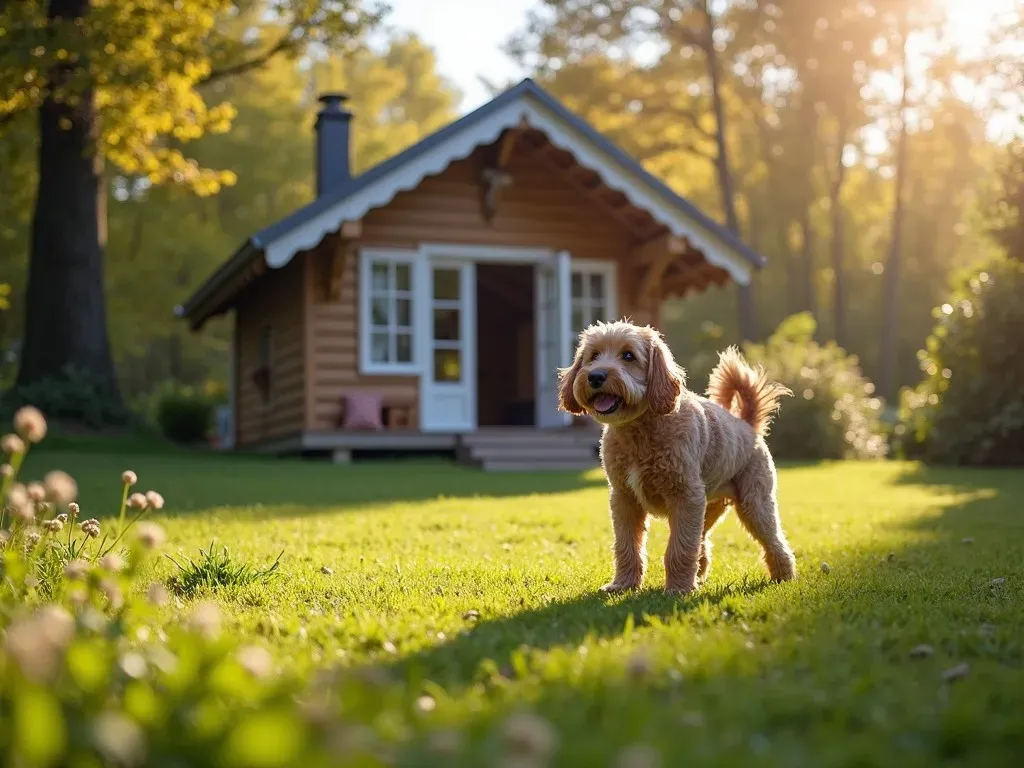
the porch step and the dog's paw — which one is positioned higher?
the porch step

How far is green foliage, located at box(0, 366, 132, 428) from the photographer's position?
1800 centimetres

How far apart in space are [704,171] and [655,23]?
1035 centimetres

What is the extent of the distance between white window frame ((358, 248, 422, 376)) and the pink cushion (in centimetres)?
47

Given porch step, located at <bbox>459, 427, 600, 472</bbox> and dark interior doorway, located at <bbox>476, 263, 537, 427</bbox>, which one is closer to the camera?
porch step, located at <bbox>459, 427, 600, 472</bbox>

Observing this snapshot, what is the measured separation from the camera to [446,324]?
17391 millimetres

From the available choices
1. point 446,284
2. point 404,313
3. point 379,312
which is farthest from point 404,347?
point 446,284

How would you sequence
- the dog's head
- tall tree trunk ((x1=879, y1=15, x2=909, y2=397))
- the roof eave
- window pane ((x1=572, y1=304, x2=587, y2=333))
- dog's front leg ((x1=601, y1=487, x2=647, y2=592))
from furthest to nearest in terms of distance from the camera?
tall tree trunk ((x1=879, y1=15, x2=909, y2=397)), window pane ((x1=572, y1=304, x2=587, y2=333)), the roof eave, dog's front leg ((x1=601, y1=487, x2=647, y2=592)), the dog's head

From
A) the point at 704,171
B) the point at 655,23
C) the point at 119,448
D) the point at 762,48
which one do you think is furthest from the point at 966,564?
the point at 704,171

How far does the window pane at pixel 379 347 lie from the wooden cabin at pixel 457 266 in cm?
1

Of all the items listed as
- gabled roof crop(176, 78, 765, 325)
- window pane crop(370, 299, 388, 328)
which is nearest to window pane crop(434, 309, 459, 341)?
window pane crop(370, 299, 388, 328)

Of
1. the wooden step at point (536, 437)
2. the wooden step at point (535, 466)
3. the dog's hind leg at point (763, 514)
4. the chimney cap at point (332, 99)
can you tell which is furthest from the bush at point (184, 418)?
the dog's hind leg at point (763, 514)

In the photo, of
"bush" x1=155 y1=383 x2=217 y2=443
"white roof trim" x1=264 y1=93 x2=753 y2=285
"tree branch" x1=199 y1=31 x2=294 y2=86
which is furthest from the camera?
"bush" x1=155 y1=383 x2=217 y2=443

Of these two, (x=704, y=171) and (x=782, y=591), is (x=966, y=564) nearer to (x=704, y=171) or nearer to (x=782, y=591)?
(x=782, y=591)

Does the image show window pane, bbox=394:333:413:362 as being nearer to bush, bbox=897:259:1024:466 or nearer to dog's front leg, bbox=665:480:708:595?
bush, bbox=897:259:1024:466
